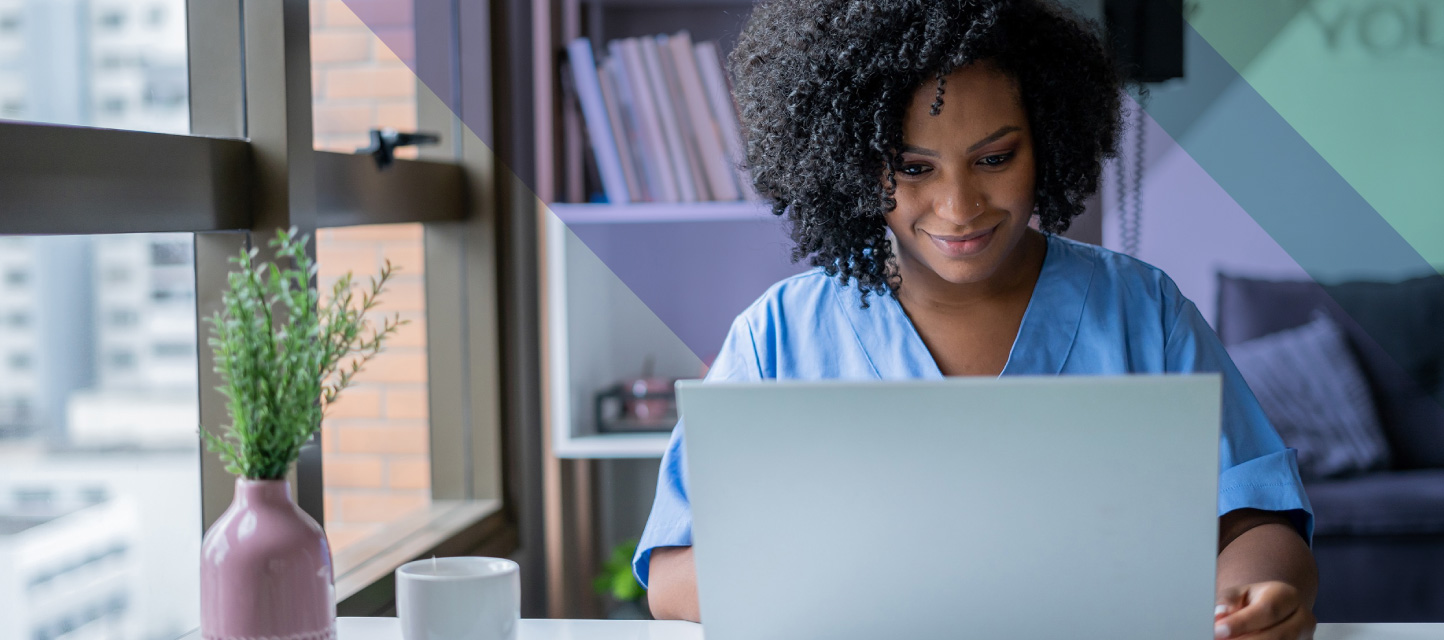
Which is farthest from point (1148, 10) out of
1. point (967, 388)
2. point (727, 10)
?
point (967, 388)

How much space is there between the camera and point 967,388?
2.14ft

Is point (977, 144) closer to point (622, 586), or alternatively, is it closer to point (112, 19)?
point (112, 19)

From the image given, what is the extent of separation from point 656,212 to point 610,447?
0.46 meters

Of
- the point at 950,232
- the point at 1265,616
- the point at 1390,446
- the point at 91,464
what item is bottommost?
the point at 1390,446

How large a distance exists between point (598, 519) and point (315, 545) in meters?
1.74

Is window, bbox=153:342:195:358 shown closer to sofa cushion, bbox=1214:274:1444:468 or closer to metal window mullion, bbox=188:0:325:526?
metal window mullion, bbox=188:0:325:526

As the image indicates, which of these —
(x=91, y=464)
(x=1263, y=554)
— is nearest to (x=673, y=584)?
(x=1263, y=554)

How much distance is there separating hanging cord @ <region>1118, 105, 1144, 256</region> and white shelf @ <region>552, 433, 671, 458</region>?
1033mm

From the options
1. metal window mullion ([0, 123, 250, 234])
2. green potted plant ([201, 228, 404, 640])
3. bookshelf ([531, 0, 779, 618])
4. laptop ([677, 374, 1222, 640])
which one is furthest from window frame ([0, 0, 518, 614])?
laptop ([677, 374, 1222, 640])

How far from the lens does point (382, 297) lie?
2031 mm

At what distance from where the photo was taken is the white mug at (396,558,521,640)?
30.8 inches

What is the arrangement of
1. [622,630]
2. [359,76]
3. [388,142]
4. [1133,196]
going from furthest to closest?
[1133,196]
[359,76]
[388,142]
[622,630]

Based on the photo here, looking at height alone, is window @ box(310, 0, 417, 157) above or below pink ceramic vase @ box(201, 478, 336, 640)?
above

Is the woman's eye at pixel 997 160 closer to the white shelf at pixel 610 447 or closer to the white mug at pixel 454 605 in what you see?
the white mug at pixel 454 605
